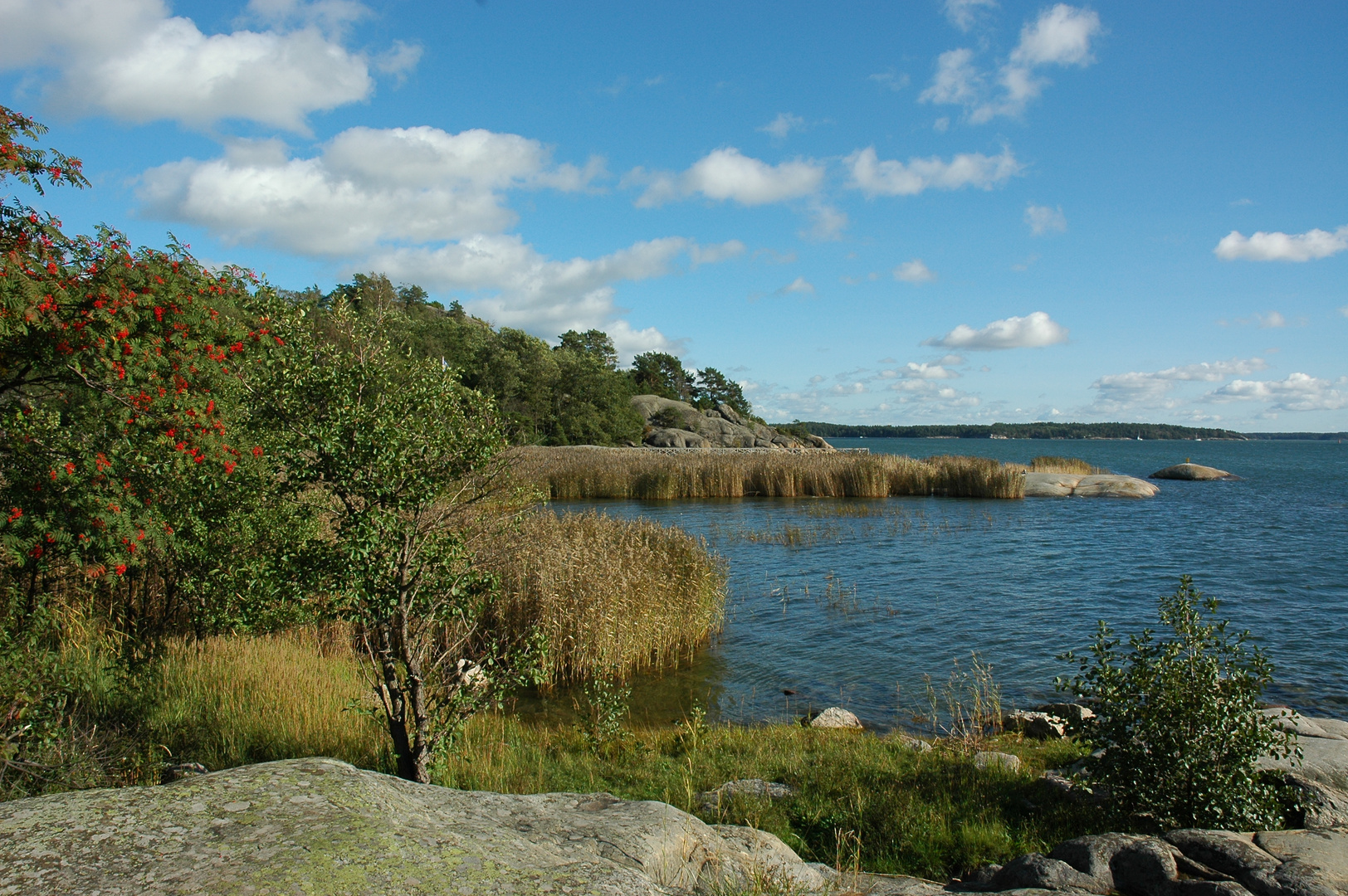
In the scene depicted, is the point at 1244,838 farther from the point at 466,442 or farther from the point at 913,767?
the point at 466,442

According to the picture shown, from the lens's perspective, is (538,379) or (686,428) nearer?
(538,379)

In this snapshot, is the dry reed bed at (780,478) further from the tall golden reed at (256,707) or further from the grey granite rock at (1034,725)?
the tall golden reed at (256,707)

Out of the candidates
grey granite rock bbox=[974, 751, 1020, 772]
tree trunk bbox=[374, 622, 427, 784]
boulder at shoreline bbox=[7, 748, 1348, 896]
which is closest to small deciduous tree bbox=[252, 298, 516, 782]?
tree trunk bbox=[374, 622, 427, 784]

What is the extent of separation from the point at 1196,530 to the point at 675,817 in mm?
30329

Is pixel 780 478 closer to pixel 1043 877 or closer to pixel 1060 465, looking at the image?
pixel 1060 465

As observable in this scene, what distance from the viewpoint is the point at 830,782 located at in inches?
278

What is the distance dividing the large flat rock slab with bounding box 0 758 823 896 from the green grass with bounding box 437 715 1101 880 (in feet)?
6.09

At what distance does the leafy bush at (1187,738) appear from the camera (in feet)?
18.1

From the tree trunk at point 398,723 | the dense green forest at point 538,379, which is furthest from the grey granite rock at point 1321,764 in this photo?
the dense green forest at point 538,379

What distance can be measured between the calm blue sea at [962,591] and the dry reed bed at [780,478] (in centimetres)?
167

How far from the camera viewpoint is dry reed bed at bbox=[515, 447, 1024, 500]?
36.4m

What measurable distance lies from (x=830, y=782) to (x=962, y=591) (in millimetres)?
12017

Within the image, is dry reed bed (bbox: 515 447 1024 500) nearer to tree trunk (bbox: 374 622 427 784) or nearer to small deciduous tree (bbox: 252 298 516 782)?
small deciduous tree (bbox: 252 298 516 782)

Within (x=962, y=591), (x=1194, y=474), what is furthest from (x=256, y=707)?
(x=1194, y=474)
